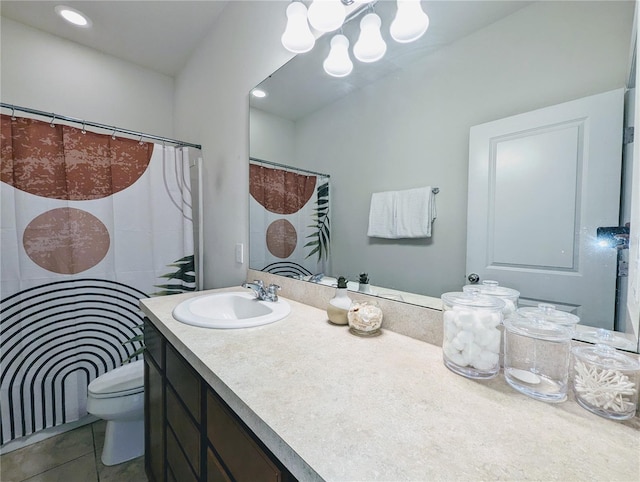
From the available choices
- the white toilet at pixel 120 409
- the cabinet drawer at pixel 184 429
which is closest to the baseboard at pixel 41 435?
the white toilet at pixel 120 409

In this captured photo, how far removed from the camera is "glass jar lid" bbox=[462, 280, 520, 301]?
2.27 feet

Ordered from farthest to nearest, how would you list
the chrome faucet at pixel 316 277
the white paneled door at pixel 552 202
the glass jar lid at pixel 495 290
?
the chrome faucet at pixel 316 277
the glass jar lid at pixel 495 290
the white paneled door at pixel 552 202

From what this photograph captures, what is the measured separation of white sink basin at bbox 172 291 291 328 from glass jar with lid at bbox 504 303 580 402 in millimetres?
696

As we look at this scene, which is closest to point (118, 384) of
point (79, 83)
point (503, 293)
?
point (503, 293)

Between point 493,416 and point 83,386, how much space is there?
212cm

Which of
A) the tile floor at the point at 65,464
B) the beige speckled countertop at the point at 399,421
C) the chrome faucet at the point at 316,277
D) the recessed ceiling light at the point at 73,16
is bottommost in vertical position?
the tile floor at the point at 65,464

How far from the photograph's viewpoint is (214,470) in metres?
0.65

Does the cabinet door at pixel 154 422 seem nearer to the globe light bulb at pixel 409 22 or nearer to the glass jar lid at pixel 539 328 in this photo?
the glass jar lid at pixel 539 328

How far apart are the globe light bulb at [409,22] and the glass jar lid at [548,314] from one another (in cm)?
88

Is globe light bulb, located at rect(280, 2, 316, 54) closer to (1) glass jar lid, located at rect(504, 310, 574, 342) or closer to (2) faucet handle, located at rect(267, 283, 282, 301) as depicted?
(2) faucet handle, located at rect(267, 283, 282, 301)

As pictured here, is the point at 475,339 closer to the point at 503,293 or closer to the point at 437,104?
the point at 503,293

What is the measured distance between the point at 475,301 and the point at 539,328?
0.13 meters

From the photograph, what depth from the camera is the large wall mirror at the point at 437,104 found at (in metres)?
0.58

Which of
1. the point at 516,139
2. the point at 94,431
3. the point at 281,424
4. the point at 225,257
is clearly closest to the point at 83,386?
the point at 94,431
